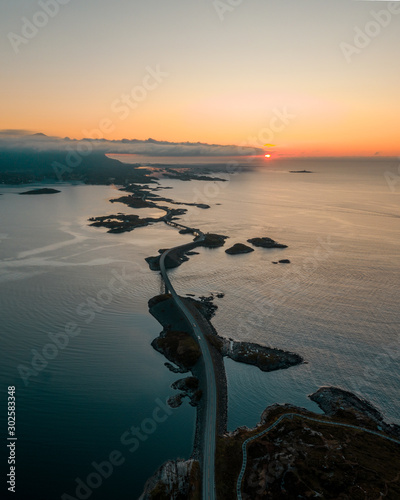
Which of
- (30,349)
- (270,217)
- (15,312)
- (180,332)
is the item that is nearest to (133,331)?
(180,332)

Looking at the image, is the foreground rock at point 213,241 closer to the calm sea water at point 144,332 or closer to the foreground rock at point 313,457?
the calm sea water at point 144,332

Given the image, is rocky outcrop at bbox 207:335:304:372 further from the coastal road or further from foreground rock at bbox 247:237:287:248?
foreground rock at bbox 247:237:287:248

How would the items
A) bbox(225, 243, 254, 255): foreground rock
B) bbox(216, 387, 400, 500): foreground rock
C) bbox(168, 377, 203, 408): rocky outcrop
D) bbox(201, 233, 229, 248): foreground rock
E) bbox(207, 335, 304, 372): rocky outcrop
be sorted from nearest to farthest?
bbox(216, 387, 400, 500): foreground rock, bbox(168, 377, 203, 408): rocky outcrop, bbox(207, 335, 304, 372): rocky outcrop, bbox(225, 243, 254, 255): foreground rock, bbox(201, 233, 229, 248): foreground rock

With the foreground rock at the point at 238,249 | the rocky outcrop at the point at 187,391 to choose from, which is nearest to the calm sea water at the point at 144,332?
the rocky outcrop at the point at 187,391

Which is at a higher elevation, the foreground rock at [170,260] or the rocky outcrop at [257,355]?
the rocky outcrop at [257,355]

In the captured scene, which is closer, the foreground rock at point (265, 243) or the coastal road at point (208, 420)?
Answer: the coastal road at point (208, 420)

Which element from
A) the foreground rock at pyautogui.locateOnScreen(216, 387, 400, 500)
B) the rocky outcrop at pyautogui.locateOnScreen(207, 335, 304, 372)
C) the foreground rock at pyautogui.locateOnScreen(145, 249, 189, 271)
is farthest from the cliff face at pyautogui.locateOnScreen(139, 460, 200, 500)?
the foreground rock at pyautogui.locateOnScreen(145, 249, 189, 271)
